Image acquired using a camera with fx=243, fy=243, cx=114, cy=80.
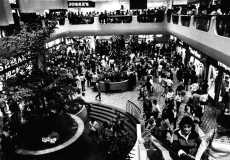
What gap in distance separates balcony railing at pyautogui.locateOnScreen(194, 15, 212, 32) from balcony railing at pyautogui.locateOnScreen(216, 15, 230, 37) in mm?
1170

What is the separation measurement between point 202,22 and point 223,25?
252 centimetres

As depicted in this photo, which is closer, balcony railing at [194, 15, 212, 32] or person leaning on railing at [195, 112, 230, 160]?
person leaning on railing at [195, 112, 230, 160]

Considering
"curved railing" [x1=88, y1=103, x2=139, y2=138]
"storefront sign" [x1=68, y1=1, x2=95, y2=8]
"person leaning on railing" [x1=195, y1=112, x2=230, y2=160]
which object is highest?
"storefront sign" [x1=68, y1=1, x2=95, y2=8]

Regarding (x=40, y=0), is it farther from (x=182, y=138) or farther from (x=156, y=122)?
(x=156, y=122)


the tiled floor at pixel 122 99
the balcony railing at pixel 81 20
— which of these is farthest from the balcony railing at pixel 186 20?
the balcony railing at pixel 81 20

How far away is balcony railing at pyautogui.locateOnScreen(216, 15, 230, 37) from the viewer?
321 inches

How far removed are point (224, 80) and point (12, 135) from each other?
10119mm

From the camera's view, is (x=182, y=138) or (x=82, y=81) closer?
(x=182, y=138)

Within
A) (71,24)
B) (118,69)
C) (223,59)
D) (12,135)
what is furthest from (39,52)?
(71,24)

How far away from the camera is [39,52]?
9898 millimetres

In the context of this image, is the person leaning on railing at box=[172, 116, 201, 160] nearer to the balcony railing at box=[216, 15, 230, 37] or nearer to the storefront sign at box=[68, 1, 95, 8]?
the balcony railing at box=[216, 15, 230, 37]

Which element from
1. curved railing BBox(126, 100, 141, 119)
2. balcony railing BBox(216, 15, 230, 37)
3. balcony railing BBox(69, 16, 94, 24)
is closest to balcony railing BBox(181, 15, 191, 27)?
balcony railing BBox(216, 15, 230, 37)

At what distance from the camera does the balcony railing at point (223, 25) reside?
26.8 ft

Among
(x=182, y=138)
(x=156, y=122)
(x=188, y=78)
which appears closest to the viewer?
(x=182, y=138)
